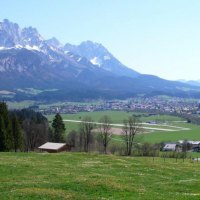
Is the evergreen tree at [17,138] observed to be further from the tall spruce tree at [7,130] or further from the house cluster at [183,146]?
the house cluster at [183,146]

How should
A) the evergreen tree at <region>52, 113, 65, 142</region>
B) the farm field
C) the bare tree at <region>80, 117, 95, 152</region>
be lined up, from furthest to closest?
the bare tree at <region>80, 117, 95, 152</region>
the evergreen tree at <region>52, 113, 65, 142</region>
the farm field

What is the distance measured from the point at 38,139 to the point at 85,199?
10192 cm

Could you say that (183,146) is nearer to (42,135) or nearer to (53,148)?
(42,135)

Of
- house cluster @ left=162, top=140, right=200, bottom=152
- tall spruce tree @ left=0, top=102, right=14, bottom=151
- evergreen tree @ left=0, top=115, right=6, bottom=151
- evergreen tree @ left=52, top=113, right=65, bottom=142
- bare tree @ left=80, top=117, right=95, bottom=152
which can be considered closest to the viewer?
evergreen tree @ left=0, top=115, right=6, bottom=151

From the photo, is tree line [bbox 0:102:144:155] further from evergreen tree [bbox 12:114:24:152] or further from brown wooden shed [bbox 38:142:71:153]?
brown wooden shed [bbox 38:142:71:153]

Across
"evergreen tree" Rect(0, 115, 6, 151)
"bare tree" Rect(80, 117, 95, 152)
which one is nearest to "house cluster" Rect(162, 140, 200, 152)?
"bare tree" Rect(80, 117, 95, 152)

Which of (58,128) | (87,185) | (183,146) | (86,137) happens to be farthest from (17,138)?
(183,146)

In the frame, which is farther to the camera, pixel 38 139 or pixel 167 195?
pixel 38 139

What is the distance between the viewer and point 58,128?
413ft

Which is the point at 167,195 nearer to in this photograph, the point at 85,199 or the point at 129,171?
the point at 85,199

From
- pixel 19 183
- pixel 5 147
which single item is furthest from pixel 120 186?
pixel 5 147

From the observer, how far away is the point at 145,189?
34781mm

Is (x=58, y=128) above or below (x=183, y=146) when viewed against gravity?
above

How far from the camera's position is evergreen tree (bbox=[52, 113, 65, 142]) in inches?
4904
